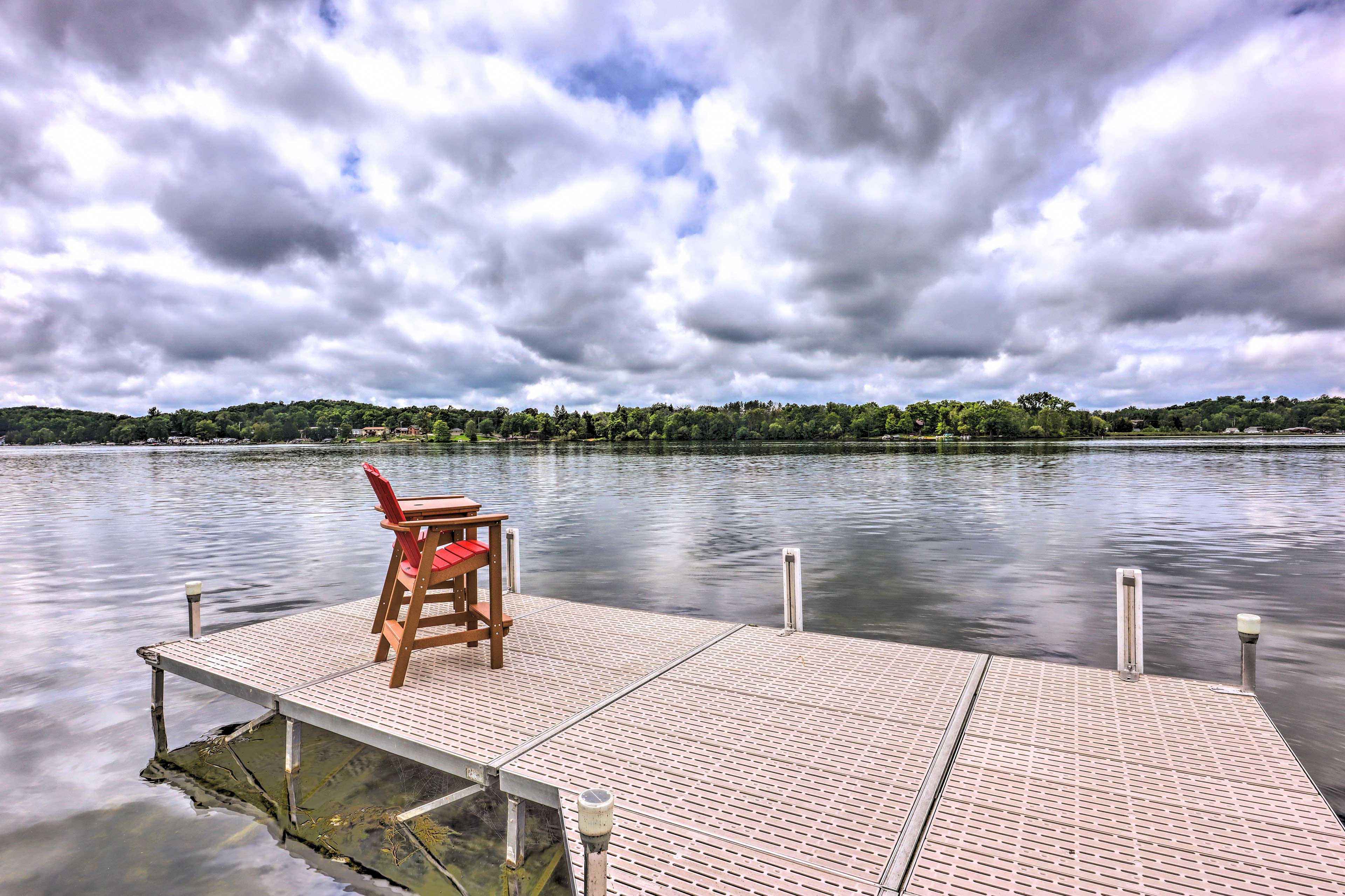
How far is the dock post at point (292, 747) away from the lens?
541 cm

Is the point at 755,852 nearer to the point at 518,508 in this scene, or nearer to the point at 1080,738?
the point at 1080,738

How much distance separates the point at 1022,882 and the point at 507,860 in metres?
2.98

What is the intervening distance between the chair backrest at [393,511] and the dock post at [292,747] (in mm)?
1602

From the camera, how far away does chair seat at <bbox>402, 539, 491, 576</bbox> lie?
5.59 metres

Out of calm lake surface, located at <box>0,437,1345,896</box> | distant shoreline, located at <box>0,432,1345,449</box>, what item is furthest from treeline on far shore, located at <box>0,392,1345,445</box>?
calm lake surface, located at <box>0,437,1345,896</box>

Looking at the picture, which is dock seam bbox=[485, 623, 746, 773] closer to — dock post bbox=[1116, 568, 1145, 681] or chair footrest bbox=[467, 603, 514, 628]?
chair footrest bbox=[467, 603, 514, 628]

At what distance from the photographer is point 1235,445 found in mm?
107500

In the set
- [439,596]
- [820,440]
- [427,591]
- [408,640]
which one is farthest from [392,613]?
Answer: [820,440]

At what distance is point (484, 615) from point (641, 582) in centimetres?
816

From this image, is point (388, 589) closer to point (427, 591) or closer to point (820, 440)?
point (427, 591)

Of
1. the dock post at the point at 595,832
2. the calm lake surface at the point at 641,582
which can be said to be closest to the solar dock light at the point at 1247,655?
the calm lake surface at the point at 641,582

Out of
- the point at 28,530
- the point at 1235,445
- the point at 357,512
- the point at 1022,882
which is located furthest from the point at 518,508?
the point at 1235,445

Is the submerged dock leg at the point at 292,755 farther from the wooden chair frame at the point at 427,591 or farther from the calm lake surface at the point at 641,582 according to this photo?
the wooden chair frame at the point at 427,591

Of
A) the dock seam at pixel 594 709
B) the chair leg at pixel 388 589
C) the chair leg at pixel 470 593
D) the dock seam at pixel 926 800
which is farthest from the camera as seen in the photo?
the chair leg at pixel 470 593
